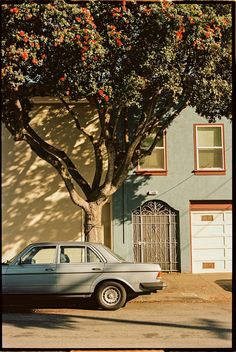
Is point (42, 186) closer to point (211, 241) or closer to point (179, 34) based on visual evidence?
point (211, 241)

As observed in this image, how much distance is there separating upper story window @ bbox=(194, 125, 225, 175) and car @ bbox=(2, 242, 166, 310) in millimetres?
7455

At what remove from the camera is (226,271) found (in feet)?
59.0

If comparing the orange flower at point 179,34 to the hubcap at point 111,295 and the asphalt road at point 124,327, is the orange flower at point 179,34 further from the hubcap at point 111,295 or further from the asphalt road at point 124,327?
the asphalt road at point 124,327

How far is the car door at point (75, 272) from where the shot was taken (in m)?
11.1

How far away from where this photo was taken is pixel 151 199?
17.8m

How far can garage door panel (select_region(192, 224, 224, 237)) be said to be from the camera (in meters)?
18.0

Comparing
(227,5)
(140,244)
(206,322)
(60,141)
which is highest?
(227,5)

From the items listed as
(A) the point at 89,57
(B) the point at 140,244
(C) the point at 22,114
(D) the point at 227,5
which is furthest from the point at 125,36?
(B) the point at 140,244

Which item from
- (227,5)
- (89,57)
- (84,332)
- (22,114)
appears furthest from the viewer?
(22,114)

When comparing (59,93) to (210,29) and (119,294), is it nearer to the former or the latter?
(210,29)

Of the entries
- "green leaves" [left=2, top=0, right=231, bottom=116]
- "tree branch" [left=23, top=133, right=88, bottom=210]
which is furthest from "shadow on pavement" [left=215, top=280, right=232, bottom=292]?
"green leaves" [left=2, top=0, right=231, bottom=116]

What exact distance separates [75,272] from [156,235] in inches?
275

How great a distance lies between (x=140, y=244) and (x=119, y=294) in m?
6.46

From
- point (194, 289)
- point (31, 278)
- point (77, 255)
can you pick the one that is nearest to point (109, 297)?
point (77, 255)
